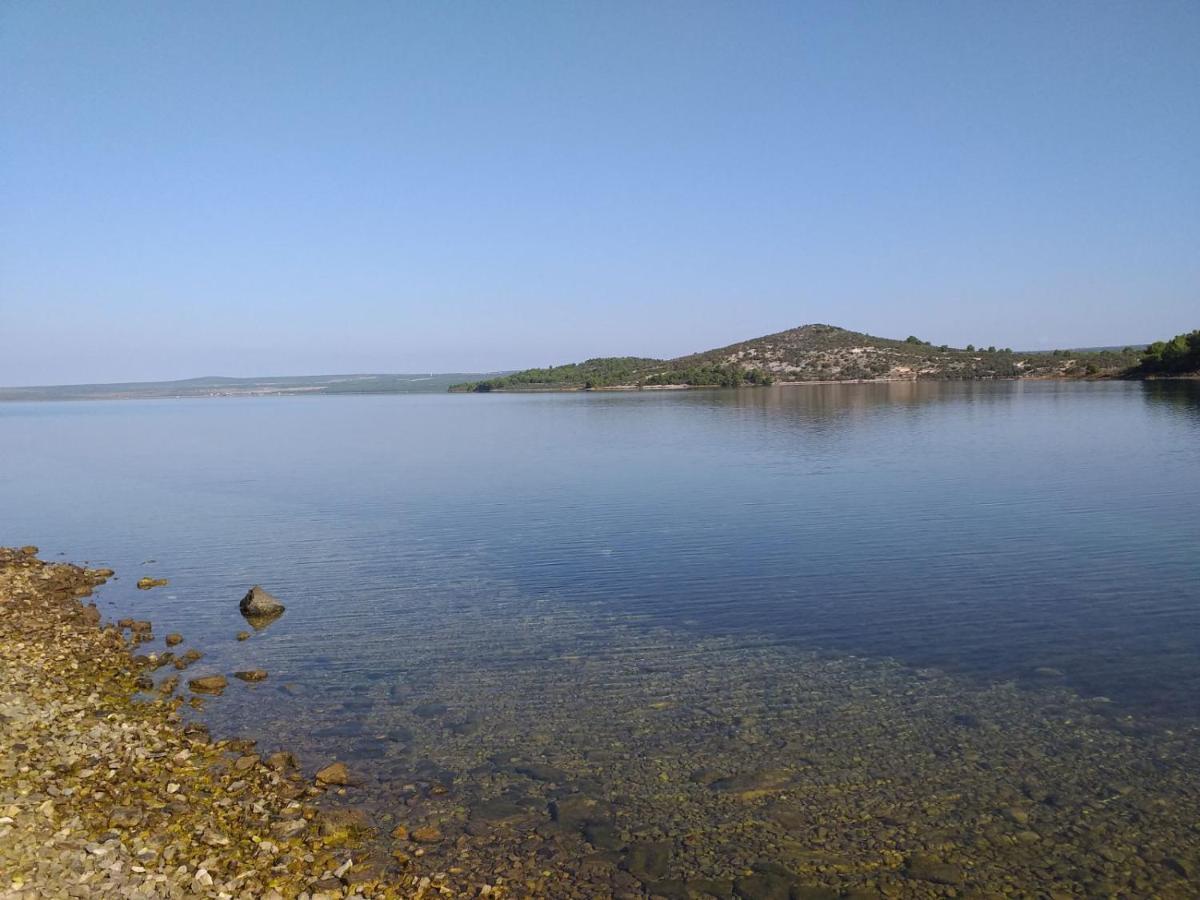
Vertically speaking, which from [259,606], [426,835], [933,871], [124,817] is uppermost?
[124,817]

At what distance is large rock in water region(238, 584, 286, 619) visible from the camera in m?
21.5

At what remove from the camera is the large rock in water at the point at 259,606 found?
21.5 meters

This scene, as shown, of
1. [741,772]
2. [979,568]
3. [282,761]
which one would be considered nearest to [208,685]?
[282,761]

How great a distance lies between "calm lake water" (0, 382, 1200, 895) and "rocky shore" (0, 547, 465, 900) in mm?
1146

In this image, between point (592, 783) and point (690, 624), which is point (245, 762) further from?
point (690, 624)

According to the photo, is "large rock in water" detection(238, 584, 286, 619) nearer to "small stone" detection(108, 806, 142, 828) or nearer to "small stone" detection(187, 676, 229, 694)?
"small stone" detection(187, 676, 229, 694)

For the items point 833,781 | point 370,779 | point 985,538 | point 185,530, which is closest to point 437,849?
point 370,779

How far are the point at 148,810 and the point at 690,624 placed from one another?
11.9 meters

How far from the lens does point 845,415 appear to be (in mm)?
88938

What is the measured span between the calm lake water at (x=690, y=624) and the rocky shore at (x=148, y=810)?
115 centimetres

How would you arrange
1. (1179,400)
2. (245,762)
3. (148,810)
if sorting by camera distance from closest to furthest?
(148,810) < (245,762) < (1179,400)

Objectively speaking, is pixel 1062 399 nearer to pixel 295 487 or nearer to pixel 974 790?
pixel 295 487

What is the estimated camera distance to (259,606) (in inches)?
849

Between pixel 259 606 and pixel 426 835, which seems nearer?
pixel 426 835
